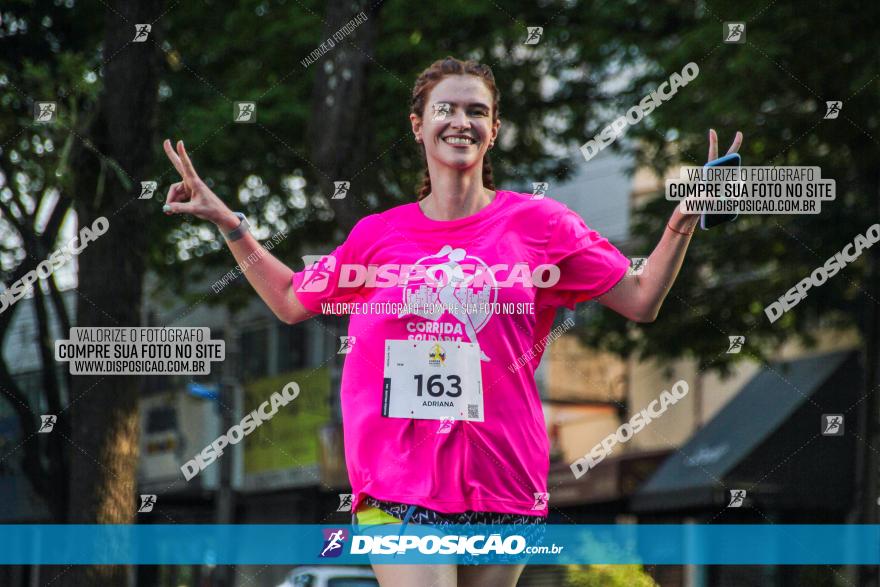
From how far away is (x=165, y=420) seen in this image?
25.5 metres

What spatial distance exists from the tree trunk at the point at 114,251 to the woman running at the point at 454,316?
5.93m

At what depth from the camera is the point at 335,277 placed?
4.03 meters

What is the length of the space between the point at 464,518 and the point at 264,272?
3.04ft

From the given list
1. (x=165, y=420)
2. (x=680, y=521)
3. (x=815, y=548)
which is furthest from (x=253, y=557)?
(x=165, y=420)

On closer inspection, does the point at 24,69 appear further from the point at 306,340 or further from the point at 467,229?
the point at 306,340

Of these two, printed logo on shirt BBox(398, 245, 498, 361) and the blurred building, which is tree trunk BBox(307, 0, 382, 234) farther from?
printed logo on shirt BBox(398, 245, 498, 361)

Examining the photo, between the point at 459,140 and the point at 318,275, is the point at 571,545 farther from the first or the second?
the point at 459,140

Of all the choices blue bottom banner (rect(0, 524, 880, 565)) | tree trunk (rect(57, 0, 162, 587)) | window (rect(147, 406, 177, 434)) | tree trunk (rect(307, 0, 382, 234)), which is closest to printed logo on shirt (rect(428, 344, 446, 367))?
blue bottom banner (rect(0, 524, 880, 565))

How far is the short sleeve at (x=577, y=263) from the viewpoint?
398 centimetres

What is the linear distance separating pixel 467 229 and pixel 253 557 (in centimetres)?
436

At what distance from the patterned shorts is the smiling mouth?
0.99m

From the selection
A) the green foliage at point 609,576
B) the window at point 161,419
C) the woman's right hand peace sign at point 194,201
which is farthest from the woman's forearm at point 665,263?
the window at point 161,419

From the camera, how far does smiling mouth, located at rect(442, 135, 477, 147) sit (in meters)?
3.96

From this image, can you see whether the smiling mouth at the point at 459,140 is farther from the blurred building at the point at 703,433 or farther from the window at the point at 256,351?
the window at the point at 256,351
